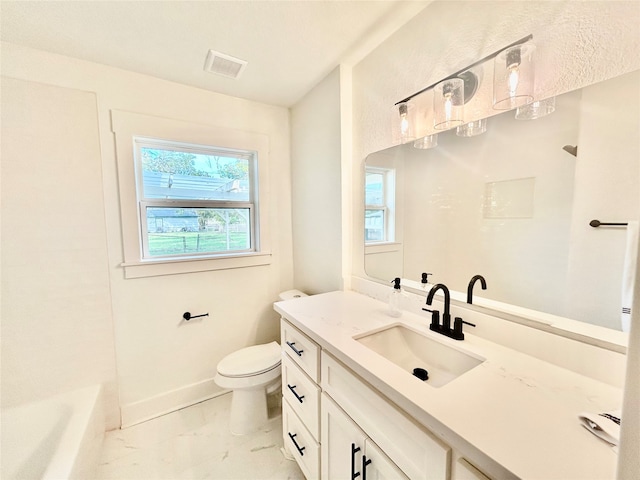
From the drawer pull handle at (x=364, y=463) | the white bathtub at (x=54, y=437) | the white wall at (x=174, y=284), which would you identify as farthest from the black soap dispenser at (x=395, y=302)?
the white bathtub at (x=54, y=437)

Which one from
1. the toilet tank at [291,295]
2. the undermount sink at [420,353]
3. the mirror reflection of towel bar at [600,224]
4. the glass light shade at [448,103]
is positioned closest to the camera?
the mirror reflection of towel bar at [600,224]

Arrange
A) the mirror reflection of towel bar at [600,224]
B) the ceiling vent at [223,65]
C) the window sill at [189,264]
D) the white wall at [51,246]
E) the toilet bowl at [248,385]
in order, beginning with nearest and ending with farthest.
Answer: the mirror reflection of towel bar at [600,224] < the white wall at [51,246] < the ceiling vent at [223,65] < the toilet bowl at [248,385] < the window sill at [189,264]

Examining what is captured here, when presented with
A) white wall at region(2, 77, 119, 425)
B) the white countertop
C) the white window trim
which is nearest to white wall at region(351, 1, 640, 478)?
the white countertop

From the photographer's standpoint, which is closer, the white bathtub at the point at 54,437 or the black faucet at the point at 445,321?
the black faucet at the point at 445,321

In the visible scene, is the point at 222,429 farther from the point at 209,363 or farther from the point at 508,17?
the point at 508,17

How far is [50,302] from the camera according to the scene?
1.51m

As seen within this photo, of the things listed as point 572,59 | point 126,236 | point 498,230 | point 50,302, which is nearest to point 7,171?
point 126,236

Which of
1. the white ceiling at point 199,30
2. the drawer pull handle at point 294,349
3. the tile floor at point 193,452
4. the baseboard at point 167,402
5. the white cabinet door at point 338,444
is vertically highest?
the white ceiling at point 199,30

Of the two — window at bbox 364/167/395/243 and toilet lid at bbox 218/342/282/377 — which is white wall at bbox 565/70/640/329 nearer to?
window at bbox 364/167/395/243

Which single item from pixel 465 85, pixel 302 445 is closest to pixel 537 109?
pixel 465 85

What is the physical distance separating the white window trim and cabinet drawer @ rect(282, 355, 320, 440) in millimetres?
999

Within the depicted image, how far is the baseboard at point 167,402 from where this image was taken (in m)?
1.74

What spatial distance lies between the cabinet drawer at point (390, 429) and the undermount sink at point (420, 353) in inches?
7.6

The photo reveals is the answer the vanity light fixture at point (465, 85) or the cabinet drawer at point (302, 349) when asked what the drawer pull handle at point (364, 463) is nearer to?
the cabinet drawer at point (302, 349)
